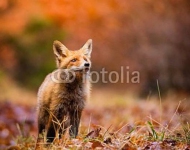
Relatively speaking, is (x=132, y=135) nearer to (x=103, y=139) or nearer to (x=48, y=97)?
(x=103, y=139)

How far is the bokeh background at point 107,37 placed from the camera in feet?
53.2

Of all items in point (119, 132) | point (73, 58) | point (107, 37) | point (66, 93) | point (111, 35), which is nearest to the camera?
point (119, 132)

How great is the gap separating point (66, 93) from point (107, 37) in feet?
52.1

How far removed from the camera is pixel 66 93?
629cm

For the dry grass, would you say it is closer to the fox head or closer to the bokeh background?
the fox head

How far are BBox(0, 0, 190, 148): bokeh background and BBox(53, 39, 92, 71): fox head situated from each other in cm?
769

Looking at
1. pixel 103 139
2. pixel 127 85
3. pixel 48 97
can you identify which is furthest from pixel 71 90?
pixel 127 85

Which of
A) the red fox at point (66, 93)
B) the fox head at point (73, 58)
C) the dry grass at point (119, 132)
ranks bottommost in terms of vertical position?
the dry grass at point (119, 132)

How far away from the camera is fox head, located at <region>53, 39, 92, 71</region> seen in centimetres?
604

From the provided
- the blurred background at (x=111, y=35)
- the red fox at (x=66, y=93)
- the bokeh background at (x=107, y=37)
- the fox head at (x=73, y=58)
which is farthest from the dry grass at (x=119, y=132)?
the blurred background at (x=111, y=35)

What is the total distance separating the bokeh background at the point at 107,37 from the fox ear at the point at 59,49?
769cm

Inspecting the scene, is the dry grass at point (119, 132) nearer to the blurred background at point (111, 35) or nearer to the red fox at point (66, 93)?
the red fox at point (66, 93)

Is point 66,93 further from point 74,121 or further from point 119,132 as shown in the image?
point 119,132

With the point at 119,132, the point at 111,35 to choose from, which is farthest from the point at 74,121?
the point at 111,35
